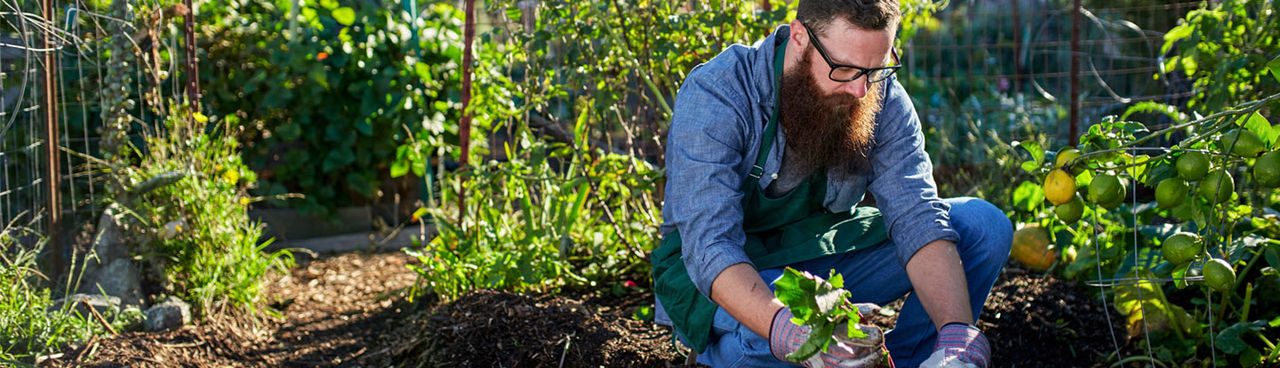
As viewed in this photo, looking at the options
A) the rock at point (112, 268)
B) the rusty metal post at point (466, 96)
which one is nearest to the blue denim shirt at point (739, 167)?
the rusty metal post at point (466, 96)

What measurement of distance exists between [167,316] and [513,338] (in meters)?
1.09

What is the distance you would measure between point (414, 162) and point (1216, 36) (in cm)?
257

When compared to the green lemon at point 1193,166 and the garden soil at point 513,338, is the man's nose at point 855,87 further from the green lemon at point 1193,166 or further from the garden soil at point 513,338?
the garden soil at point 513,338

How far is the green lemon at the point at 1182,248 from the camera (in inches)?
74.3

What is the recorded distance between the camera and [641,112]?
12.3 feet

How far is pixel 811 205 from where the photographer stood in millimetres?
2414

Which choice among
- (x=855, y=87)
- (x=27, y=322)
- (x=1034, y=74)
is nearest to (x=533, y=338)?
(x=855, y=87)

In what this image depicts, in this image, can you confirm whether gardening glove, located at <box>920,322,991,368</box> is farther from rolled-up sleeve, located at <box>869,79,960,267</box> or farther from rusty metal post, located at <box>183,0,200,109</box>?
rusty metal post, located at <box>183,0,200,109</box>

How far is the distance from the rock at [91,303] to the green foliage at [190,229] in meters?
0.24

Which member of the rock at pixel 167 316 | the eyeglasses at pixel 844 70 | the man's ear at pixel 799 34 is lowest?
the rock at pixel 167 316

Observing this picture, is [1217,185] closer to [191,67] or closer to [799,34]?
[799,34]

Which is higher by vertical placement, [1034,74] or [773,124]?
[773,124]

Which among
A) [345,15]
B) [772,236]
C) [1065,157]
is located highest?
[345,15]

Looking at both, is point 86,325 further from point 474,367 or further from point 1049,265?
point 1049,265
